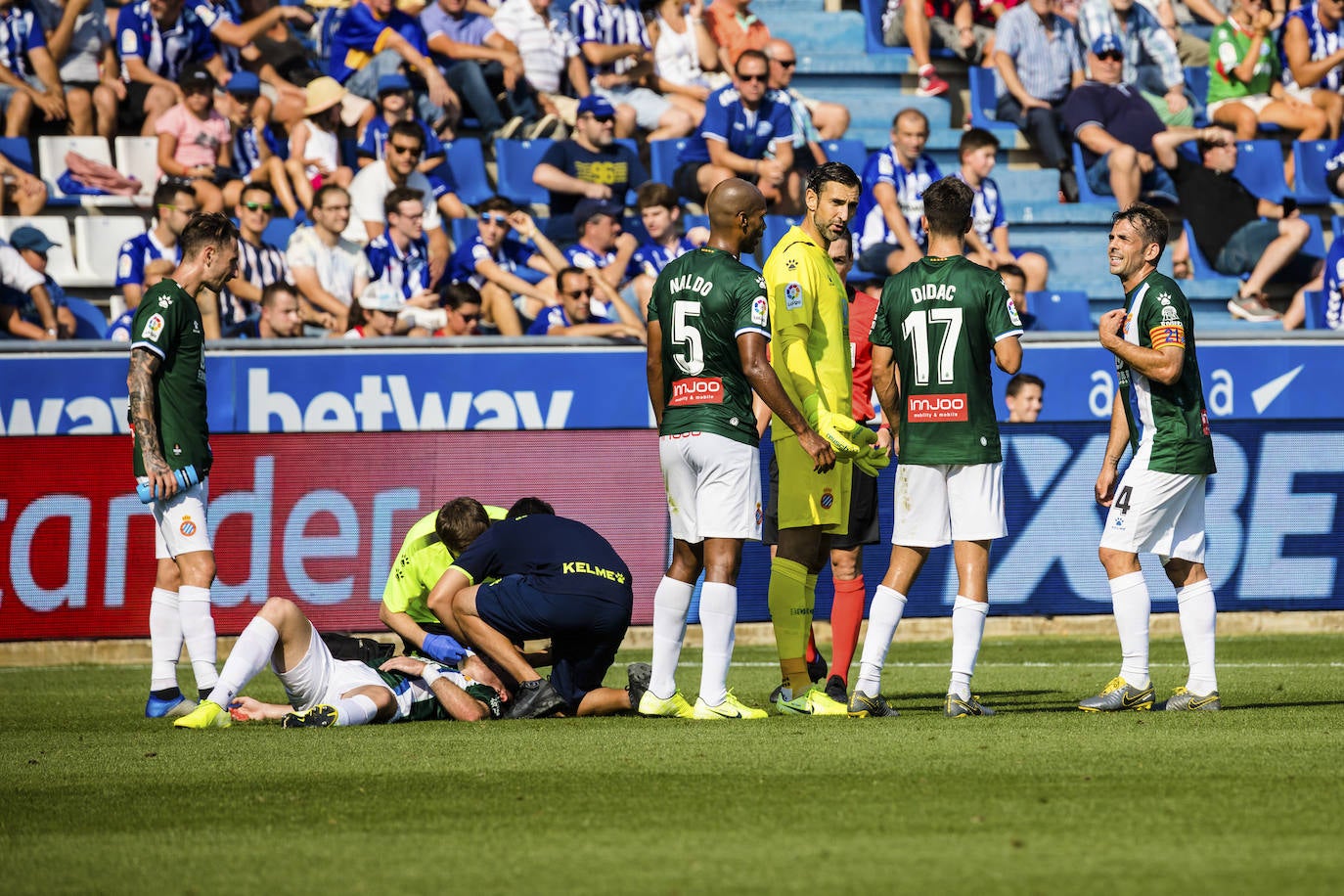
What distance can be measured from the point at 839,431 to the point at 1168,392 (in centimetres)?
157

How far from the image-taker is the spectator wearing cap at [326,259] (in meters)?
14.6

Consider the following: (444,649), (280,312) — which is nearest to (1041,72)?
(280,312)

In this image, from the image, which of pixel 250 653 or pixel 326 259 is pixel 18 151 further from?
pixel 250 653

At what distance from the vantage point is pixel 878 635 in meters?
7.79

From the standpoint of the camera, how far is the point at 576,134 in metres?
16.6

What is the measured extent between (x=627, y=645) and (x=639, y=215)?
17.2ft

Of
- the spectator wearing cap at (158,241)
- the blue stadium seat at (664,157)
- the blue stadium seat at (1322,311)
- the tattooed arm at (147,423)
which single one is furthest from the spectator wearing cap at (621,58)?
the tattooed arm at (147,423)

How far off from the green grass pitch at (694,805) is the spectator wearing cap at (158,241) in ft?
22.0

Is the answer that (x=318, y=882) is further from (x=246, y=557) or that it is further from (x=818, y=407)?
(x=246, y=557)

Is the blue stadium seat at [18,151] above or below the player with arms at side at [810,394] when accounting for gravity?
above

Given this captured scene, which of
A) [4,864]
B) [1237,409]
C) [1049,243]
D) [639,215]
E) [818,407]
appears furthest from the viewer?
[1049,243]

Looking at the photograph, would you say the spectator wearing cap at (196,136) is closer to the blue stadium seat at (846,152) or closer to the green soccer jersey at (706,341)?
the blue stadium seat at (846,152)

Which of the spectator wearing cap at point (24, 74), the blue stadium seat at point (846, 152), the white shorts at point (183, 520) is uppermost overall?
the spectator wearing cap at point (24, 74)

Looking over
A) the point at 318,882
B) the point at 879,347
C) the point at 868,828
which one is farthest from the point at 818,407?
the point at 318,882
